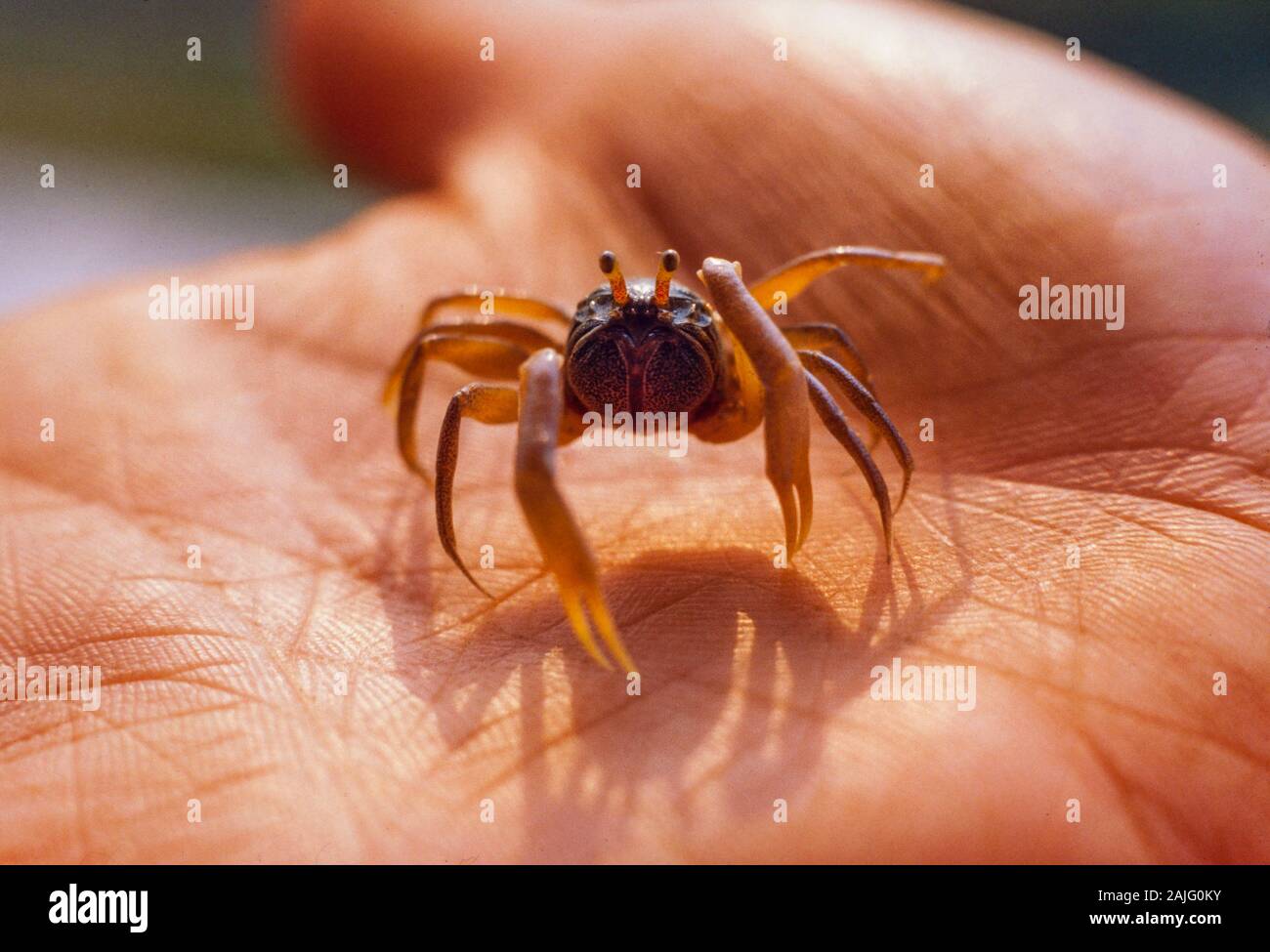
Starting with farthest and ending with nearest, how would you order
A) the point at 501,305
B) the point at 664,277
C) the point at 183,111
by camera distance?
the point at 183,111
the point at 501,305
the point at 664,277

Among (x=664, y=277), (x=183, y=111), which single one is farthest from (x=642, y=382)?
(x=183, y=111)

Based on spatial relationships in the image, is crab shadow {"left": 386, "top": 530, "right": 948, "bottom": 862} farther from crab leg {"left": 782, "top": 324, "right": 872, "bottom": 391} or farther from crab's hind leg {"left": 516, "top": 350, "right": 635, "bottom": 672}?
crab leg {"left": 782, "top": 324, "right": 872, "bottom": 391}

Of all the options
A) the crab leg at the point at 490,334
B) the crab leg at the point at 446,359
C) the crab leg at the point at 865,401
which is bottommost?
the crab leg at the point at 865,401

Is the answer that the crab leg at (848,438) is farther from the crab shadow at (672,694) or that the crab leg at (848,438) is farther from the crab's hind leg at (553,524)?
the crab's hind leg at (553,524)

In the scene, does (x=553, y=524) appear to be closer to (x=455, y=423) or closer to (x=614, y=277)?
(x=455, y=423)

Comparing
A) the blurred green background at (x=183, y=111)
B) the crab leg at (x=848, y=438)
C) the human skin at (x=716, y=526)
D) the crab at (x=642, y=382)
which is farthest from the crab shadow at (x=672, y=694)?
the blurred green background at (x=183, y=111)

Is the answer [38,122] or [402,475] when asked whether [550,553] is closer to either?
[402,475]

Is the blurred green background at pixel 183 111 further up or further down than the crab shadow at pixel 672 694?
further up

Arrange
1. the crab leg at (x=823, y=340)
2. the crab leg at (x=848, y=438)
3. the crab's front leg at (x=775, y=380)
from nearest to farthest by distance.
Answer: the crab's front leg at (x=775, y=380) < the crab leg at (x=848, y=438) < the crab leg at (x=823, y=340)

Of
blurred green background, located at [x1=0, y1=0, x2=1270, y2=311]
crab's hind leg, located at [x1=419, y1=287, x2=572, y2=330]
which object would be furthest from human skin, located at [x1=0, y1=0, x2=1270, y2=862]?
blurred green background, located at [x1=0, y1=0, x2=1270, y2=311]
